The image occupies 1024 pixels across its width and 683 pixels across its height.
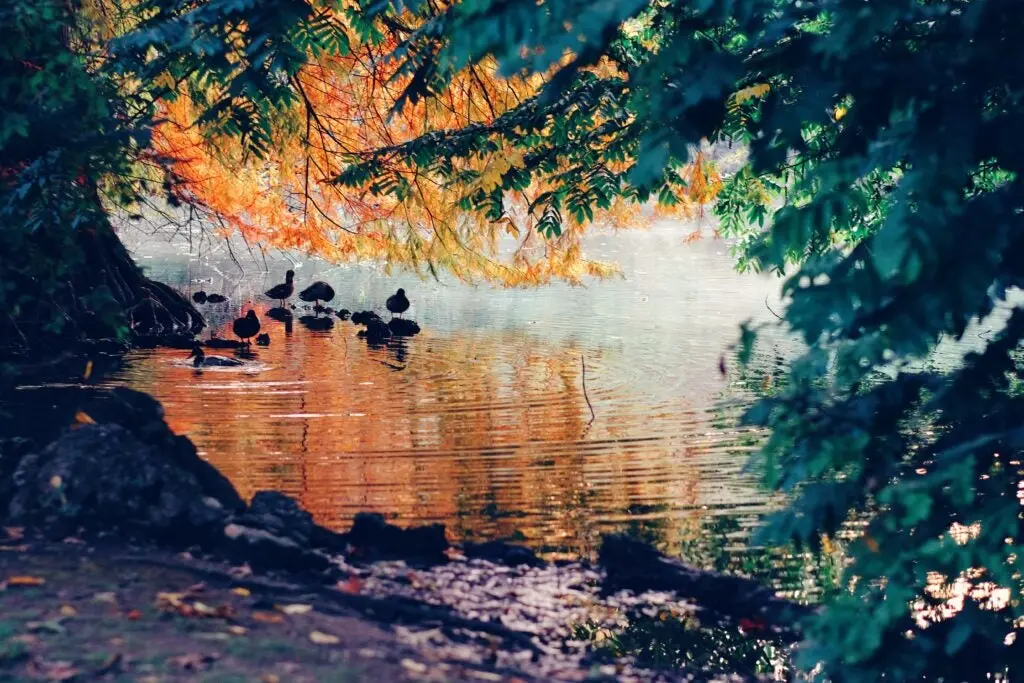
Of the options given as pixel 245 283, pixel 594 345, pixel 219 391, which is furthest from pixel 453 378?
pixel 245 283

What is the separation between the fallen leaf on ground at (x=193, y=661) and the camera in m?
4.64

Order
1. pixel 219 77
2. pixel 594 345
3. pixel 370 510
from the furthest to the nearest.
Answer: pixel 594 345 < pixel 370 510 < pixel 219 77

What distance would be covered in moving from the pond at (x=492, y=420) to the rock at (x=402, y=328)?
45cm

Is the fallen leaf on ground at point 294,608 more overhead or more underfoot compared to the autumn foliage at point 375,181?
more underfoot

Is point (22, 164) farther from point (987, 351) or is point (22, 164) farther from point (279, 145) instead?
point (987, 351)

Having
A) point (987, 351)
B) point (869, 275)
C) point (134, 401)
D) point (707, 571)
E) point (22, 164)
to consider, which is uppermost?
point (22, 164)

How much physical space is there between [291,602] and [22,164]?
5051 mm

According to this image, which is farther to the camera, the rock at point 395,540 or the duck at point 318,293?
the duck at point 318,293

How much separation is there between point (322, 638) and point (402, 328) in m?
15.3

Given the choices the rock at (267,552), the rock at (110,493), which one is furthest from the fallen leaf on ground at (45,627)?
the rock at (110,493)

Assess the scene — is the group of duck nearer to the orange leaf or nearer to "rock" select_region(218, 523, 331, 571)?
"rock" select_region(218, 523, 331, 571)

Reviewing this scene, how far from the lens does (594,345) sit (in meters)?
19.1

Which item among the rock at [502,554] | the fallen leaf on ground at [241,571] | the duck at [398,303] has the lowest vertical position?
the rock at [502,554]

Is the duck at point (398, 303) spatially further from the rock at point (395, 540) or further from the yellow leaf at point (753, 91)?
the yellow leaf at point (753, 91)
